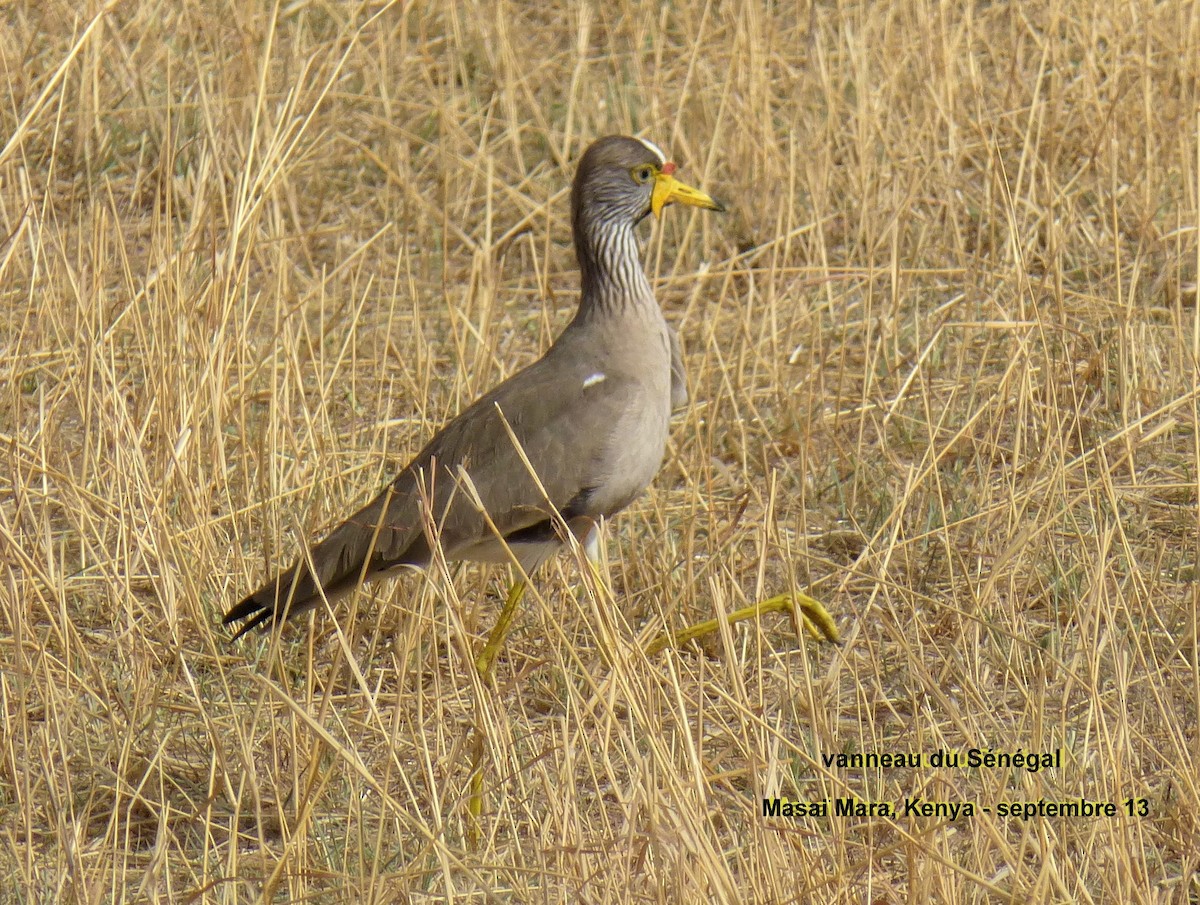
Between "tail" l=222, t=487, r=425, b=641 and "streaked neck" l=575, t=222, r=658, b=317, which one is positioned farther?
"streaked neck" l=575, t=222, r=658, b=317

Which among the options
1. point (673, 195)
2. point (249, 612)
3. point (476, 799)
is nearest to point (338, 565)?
point (249, 612)

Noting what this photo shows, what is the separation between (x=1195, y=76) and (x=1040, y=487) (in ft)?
7.65

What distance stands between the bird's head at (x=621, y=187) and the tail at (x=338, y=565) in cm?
98

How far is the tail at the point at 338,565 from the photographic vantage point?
3.81m

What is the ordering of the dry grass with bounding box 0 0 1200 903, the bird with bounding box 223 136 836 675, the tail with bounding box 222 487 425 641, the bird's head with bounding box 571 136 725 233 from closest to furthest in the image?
the dry grass with bounding box 0 0 1200 903 < the tail with bounding box 222 487 425 641 < the bird with bounding box 223 136 836 675 < the bird's head with bounding box 571 136 725 233

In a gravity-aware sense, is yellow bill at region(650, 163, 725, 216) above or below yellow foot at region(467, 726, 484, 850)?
above

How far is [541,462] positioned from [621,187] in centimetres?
87

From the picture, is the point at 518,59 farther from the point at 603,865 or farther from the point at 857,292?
the point at 603,865

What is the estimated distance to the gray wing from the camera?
394 centimetres

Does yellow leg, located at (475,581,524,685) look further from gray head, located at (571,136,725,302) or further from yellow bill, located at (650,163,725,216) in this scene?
yellow bill, located at (650,163,725,216)

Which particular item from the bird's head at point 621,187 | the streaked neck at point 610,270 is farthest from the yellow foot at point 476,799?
the bird's head at point 621,187

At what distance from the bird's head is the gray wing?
535mm

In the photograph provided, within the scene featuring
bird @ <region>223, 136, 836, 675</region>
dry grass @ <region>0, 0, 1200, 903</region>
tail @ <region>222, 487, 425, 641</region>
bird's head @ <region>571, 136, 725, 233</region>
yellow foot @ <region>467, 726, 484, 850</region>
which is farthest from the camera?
bird's head @ <region>571, 136, 725, 233</region>

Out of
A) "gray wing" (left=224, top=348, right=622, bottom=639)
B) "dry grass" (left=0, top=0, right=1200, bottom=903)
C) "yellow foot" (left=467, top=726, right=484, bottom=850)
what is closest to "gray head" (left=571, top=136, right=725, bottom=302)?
"gray wing" (left=224, top=348, right=622, bottom=639)
